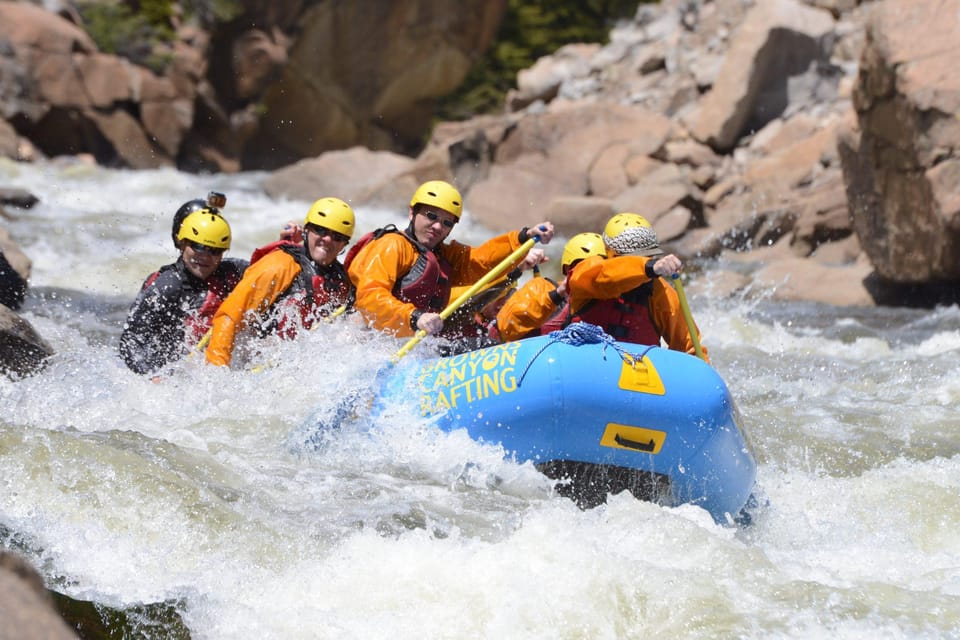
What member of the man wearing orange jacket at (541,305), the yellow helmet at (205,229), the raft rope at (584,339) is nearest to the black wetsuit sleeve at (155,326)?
the yellow helmet at (205,229)

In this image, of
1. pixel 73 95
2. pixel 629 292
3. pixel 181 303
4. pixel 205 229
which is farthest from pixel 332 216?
pixel 73 95

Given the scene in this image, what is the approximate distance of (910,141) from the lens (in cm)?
884

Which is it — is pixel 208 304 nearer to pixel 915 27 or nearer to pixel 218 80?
pixel 915 27

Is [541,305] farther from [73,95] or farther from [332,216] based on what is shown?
[73,95]

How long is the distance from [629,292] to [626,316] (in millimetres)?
113

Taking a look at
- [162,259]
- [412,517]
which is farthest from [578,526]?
[162,259]

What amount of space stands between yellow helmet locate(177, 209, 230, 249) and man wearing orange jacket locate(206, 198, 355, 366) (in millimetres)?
273

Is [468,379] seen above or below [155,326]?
above

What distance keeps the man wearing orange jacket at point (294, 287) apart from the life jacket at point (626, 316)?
4.36 ft

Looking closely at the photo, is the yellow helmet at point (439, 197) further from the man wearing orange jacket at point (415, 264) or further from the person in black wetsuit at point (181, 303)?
the person in black wetsuit at point (181, 303)

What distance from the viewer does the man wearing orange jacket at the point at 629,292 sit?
16.4 feet

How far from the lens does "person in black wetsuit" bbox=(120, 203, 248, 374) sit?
19.8 ft

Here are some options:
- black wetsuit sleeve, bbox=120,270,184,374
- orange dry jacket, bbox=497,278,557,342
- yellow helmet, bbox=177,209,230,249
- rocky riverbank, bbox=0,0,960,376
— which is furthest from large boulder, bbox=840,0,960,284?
black wetsuit sleeve, bbox=120,270,184,374

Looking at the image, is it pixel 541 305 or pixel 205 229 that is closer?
pixel 541 305
